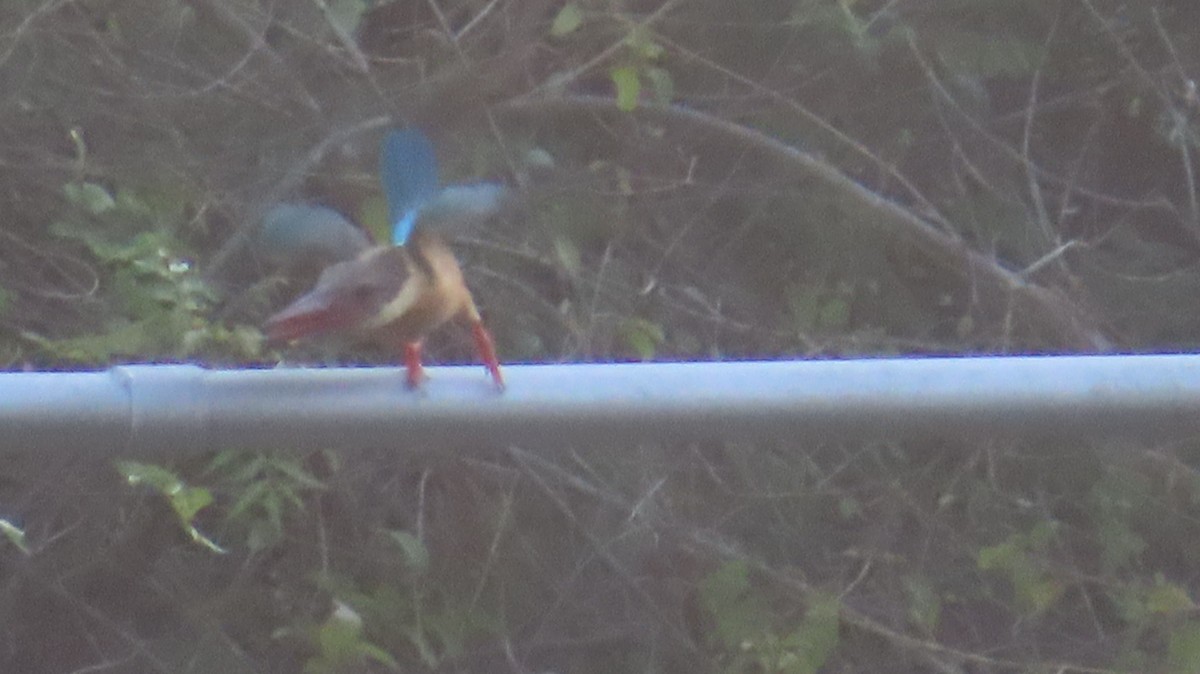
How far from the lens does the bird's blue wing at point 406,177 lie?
131 cm

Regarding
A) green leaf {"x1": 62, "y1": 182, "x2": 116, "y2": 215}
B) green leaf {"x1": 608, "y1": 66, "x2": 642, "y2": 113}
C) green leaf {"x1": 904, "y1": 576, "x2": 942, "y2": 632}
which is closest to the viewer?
green leaf {"x1": 62, "y1": 182, "x2": 116, "y2": 215}

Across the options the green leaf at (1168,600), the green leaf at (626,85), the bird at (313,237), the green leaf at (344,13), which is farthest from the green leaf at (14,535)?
the green leaf at (1168,600)

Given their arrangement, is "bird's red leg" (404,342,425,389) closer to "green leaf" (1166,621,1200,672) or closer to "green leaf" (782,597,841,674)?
"green leaf" (782,597,841,674)

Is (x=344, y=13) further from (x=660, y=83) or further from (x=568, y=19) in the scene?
(x=660, y=83)

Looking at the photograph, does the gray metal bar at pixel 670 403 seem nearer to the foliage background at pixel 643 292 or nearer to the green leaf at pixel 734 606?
the foliage background at pixel 643 292

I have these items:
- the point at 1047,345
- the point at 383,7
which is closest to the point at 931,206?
the point at 1047,345

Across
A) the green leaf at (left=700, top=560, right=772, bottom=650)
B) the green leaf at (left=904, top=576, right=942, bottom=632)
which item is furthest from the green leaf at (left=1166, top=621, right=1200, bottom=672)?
the green leaf at (left=700, top=560, right=772, bottom=650)

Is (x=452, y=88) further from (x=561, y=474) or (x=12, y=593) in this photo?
(x=12, y=593)

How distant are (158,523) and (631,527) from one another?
834 mm

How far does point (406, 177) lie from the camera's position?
1312 mm

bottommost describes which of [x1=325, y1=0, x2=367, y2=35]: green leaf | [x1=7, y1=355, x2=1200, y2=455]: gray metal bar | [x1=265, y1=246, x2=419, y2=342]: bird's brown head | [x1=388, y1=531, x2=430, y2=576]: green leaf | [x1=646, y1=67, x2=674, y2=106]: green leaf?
[x1=7, y1=355, x2=1200, y2=455]: gray metal bar

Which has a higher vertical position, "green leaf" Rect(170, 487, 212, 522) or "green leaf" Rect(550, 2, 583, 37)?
"green leaf" Rect(550, 2, 583, 37)

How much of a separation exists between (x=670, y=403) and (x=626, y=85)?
6.59 ft

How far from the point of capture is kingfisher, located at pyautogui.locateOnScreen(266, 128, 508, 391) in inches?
50.3
